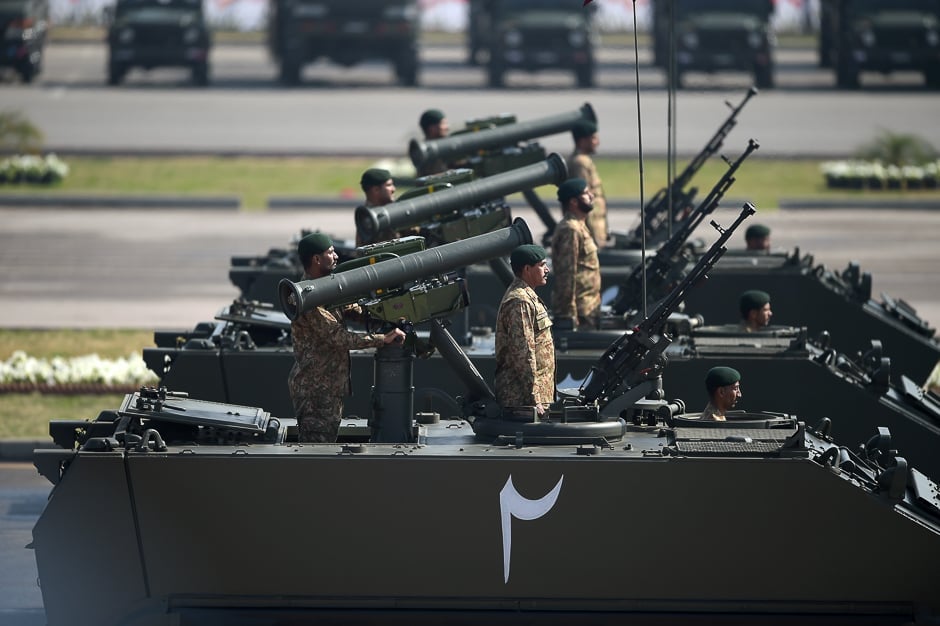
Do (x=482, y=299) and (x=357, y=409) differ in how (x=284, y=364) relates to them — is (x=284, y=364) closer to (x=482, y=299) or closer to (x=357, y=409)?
(x=357, y=409)

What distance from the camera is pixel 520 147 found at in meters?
15.9

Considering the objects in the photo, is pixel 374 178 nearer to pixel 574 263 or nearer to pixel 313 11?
pixel 574 263

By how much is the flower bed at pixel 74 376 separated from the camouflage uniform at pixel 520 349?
7.39m

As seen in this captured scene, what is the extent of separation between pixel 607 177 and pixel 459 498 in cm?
2099

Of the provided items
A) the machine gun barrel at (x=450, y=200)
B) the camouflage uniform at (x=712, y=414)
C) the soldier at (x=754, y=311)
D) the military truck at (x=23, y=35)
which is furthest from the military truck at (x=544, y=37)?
the camouflage uniform at (x=712, y=414)

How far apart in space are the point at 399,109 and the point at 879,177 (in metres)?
9.90

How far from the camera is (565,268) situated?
13.5 meters

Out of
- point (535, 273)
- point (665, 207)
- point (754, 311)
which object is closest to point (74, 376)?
point (665, 207)

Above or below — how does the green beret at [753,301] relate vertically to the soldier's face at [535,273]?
below

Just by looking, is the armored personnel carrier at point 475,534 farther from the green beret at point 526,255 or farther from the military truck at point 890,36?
the military truck at point 890,36

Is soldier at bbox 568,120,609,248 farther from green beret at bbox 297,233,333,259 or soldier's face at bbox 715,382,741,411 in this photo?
green beret at bbox 297,233,333,259

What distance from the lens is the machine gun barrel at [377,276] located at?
964cm

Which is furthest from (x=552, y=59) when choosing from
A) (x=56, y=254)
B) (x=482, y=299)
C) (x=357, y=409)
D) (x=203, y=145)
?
(x=357, y=409)

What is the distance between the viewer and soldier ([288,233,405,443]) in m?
10.3
